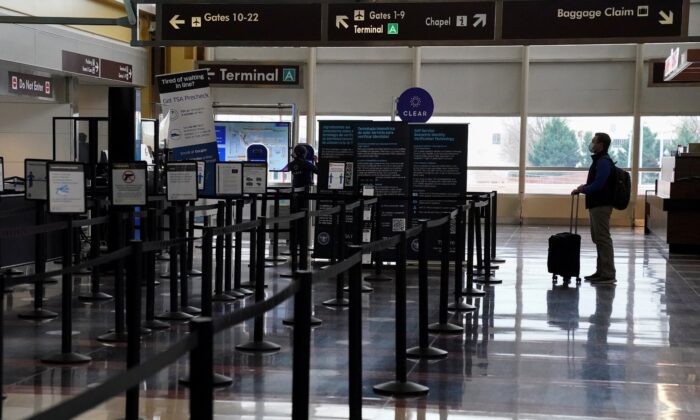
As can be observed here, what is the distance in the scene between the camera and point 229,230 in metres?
8.32

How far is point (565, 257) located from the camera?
12.7 meters

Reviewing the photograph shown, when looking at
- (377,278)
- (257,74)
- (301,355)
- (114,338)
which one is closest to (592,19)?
(377,278)

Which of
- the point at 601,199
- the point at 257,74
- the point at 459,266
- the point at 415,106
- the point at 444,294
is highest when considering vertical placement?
the point at 257,74

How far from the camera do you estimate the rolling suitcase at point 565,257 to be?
12586 mm

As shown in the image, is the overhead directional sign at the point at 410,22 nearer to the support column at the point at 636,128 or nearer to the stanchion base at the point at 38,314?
the stanchion base at the point at 38,314

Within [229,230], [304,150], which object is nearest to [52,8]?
[304,150]

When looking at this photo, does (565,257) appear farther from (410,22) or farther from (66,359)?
(66,359)

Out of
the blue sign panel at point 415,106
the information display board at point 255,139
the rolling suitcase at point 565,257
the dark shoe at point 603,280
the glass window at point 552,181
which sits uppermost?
the blue sign panel at point 415,106

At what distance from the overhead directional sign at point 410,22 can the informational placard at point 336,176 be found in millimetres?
2043

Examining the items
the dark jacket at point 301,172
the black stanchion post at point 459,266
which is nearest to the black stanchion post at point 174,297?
the black stanchion post at point 459,266

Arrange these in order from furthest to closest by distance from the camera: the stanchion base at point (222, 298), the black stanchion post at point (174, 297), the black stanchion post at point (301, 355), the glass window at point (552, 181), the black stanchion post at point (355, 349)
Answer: the glass window at point (552, 181) → the stanchion base at point (222, 298) → the black stanchion post at point (174, 297) → the black stanchion post at point (355, 349) → the black stanchion post at point (301, 355)

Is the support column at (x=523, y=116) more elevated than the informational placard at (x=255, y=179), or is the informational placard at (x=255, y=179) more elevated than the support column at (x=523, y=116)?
the support column at (x=523, y=116)

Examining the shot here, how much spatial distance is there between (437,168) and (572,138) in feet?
39.6

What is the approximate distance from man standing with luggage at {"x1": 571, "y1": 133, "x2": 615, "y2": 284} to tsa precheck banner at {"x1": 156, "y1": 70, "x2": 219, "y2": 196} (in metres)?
4.80
